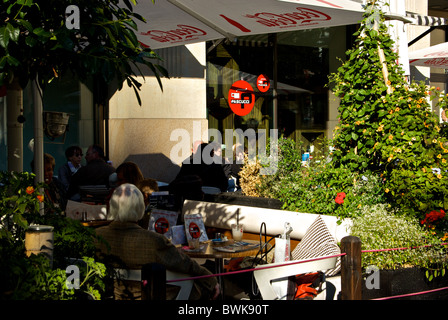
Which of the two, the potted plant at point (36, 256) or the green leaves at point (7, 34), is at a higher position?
the green leaves at point (7, 34)

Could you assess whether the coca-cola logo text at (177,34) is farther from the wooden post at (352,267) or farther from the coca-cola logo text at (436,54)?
the coca-cola logo text at (436,54)

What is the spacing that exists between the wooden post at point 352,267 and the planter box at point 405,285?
0.94 meters

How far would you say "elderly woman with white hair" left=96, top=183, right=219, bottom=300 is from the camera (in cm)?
425

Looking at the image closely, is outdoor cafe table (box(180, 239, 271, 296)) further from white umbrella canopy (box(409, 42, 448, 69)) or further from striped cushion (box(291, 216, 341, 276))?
white umbrella canopy (box(409, 42, 448, 69))

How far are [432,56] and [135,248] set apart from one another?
927 cm

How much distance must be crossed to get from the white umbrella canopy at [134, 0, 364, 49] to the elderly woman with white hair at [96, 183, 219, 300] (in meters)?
Result: 3.19

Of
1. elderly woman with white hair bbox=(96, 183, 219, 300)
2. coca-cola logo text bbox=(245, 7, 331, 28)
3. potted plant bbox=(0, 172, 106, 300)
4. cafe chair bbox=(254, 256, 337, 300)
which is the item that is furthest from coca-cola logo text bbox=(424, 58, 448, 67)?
potted plant bbox=(0, 172, 106, 300)

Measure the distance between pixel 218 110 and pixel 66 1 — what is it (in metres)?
8.84

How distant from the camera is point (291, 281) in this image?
15.6 ft

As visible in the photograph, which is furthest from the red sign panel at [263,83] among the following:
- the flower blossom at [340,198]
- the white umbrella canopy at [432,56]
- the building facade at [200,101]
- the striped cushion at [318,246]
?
the striped cushion at [318,246]

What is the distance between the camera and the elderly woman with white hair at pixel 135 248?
4254mm

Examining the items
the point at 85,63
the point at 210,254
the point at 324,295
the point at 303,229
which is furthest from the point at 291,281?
the point at 85,63

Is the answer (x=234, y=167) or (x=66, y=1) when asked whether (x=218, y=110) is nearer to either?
(x=234, y=167)

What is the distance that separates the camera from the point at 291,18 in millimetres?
7039
